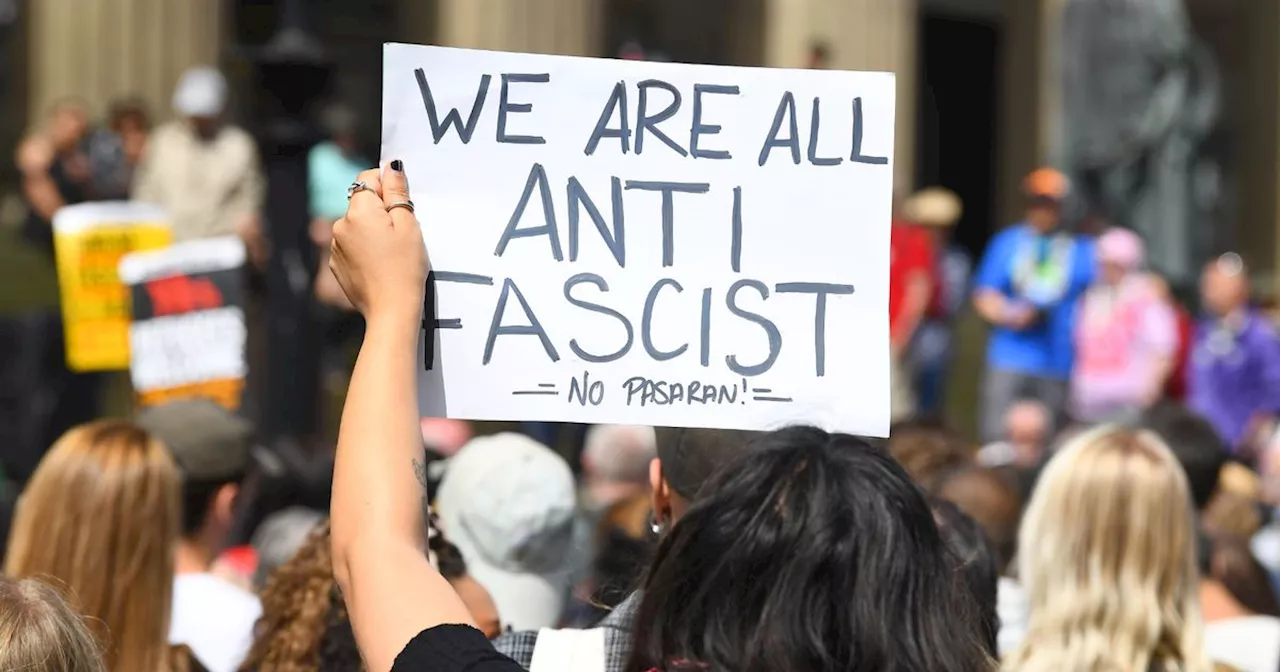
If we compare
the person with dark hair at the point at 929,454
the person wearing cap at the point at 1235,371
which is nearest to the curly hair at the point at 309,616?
the person with dark hair at the point at 929,454

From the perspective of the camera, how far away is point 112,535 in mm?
3439

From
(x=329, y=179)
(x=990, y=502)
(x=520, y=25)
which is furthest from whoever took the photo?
(x=520, y=25)

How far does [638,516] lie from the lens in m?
5.35

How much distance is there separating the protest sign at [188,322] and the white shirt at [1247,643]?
4551mm

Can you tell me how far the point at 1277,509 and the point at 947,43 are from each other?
68.0 feet

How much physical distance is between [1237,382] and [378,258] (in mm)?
9477

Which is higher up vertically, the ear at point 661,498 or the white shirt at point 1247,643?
the ear at point 661,498

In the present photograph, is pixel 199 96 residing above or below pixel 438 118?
above

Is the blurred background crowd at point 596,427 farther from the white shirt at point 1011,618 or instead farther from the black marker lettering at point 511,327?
the black marker lettering at point 511,327

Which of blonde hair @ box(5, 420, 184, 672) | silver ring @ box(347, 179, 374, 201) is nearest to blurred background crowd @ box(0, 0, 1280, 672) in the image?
blonde hair @ box(5, 420, 184, 672)

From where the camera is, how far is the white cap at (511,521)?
4074mm

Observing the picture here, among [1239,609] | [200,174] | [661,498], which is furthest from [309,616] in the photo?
[200,174]

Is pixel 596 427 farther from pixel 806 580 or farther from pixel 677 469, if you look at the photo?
pixel 806 580

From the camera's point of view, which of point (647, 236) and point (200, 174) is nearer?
point (647, 236)
